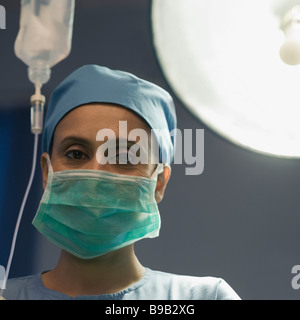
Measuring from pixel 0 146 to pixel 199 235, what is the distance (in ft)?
2.02

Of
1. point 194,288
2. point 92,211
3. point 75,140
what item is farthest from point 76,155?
point 194,288

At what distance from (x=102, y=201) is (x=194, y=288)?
0.92ft

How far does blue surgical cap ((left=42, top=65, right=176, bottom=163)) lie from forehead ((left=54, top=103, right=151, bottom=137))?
0.01m

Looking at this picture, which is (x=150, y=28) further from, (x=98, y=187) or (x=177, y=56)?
(x=98, y=187)

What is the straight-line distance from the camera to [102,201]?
3.11 ft

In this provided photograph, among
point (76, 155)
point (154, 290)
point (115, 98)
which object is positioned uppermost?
point (115, 98)

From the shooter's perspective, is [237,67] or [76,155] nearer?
[237,67]

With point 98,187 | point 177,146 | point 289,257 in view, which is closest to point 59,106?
point 98,187

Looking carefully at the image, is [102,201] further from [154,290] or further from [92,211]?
[154,290]

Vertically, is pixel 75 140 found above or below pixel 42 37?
below

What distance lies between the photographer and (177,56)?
70 cm

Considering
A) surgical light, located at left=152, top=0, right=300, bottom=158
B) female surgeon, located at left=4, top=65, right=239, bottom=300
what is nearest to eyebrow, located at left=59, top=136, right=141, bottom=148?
female surgeon, located at left=4, top=65, right=239, bottom=300

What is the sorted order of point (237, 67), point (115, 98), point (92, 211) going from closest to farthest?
point (237, 67) → point (92, 211) → point (115, 98)

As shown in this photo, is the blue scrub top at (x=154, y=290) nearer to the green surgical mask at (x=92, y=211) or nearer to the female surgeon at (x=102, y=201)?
the female surgeon at (x=102, y=201)
